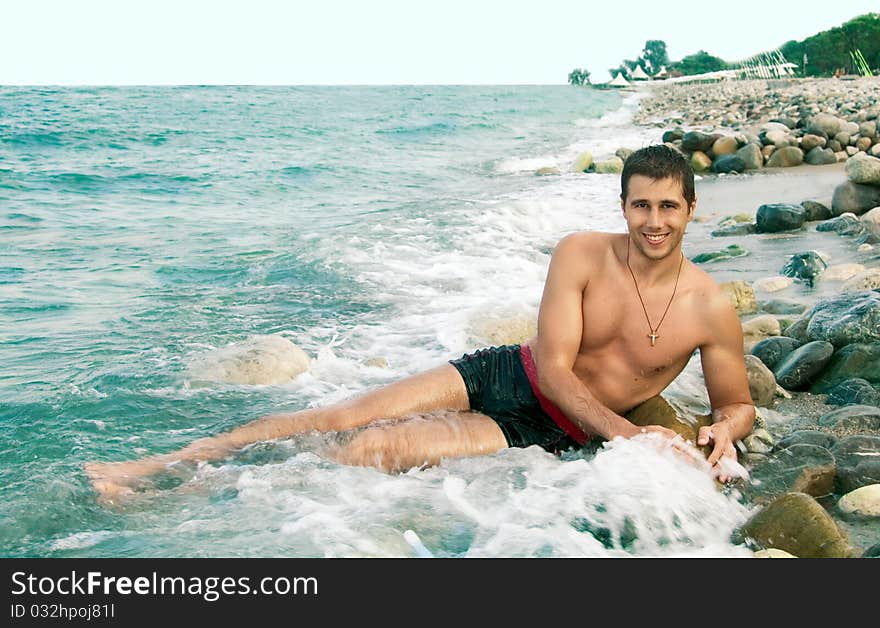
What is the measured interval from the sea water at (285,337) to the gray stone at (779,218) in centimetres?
212

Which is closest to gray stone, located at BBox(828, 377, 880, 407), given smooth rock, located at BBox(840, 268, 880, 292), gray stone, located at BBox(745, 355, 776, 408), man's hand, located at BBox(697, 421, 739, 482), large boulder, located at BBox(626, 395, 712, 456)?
gray stone, located at BBox(745, 355, 776, 408)

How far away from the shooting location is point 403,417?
4457mm

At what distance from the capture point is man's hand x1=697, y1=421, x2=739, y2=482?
157 inches

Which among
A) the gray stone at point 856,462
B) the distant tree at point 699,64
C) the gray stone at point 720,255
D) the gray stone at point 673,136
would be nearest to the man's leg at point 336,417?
the gray stone at point 856,462

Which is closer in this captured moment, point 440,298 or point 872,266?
point 872,266

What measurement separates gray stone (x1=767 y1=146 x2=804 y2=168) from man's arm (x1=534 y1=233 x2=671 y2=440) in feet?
41.6

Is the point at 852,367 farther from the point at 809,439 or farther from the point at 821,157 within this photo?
the point at 821,157

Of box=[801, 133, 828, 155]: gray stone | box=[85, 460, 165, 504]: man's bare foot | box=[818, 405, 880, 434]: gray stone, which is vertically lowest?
box=[85, 460, 165, 504]: man's bare foot

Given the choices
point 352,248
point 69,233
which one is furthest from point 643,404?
point 69,233

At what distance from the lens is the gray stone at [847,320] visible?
17.6 ft

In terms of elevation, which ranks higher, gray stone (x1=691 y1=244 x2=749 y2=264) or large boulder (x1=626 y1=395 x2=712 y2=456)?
gray stone (x1=691 y1=244 x2=749 y2=264)

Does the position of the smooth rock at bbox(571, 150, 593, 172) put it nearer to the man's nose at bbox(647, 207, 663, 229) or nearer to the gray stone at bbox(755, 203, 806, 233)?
the gray stone at bbox(755, 203, 806, 233)

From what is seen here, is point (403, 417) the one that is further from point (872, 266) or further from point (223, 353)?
point (872, 266)
